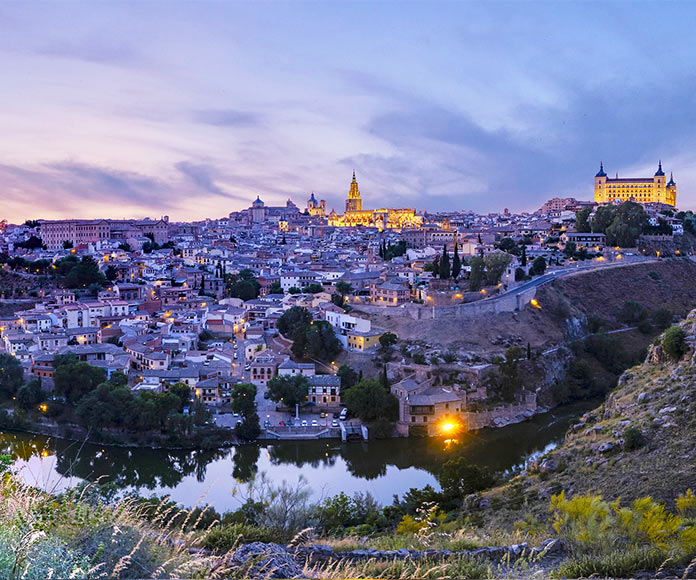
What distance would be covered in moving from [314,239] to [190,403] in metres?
25.9

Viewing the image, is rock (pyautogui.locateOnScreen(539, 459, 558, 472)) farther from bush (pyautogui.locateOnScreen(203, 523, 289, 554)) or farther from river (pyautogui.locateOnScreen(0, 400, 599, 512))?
bush (pyautogui.locateOnScreen(203, 523, 289, 554))

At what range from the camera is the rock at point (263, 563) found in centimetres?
217

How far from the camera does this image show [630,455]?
6391mm

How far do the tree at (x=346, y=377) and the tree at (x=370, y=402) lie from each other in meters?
1.03

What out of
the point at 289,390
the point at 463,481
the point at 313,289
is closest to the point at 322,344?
the point at 289,390

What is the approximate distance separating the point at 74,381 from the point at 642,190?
3583 cm

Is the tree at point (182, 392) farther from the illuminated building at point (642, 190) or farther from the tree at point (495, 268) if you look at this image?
the illuminated building at point (642, 190)

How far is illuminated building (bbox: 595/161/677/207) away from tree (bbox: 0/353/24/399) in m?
34.8

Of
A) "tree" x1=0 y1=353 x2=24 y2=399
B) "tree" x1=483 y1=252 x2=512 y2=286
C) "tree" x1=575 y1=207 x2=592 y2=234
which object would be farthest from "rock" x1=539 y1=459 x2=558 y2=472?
"tree" x1=575 y1=207 x2=592 y2=234

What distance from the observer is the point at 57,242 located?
106 feet

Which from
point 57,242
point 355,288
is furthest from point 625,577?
point 57,242

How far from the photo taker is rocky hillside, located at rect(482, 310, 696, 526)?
5.64 m

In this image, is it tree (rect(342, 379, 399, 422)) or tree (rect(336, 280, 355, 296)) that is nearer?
tree (rect(342, 379, 399, 422))

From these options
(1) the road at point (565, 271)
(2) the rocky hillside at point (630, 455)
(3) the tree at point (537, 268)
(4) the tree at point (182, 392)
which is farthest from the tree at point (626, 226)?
(4) the tree at point (182, 392)
